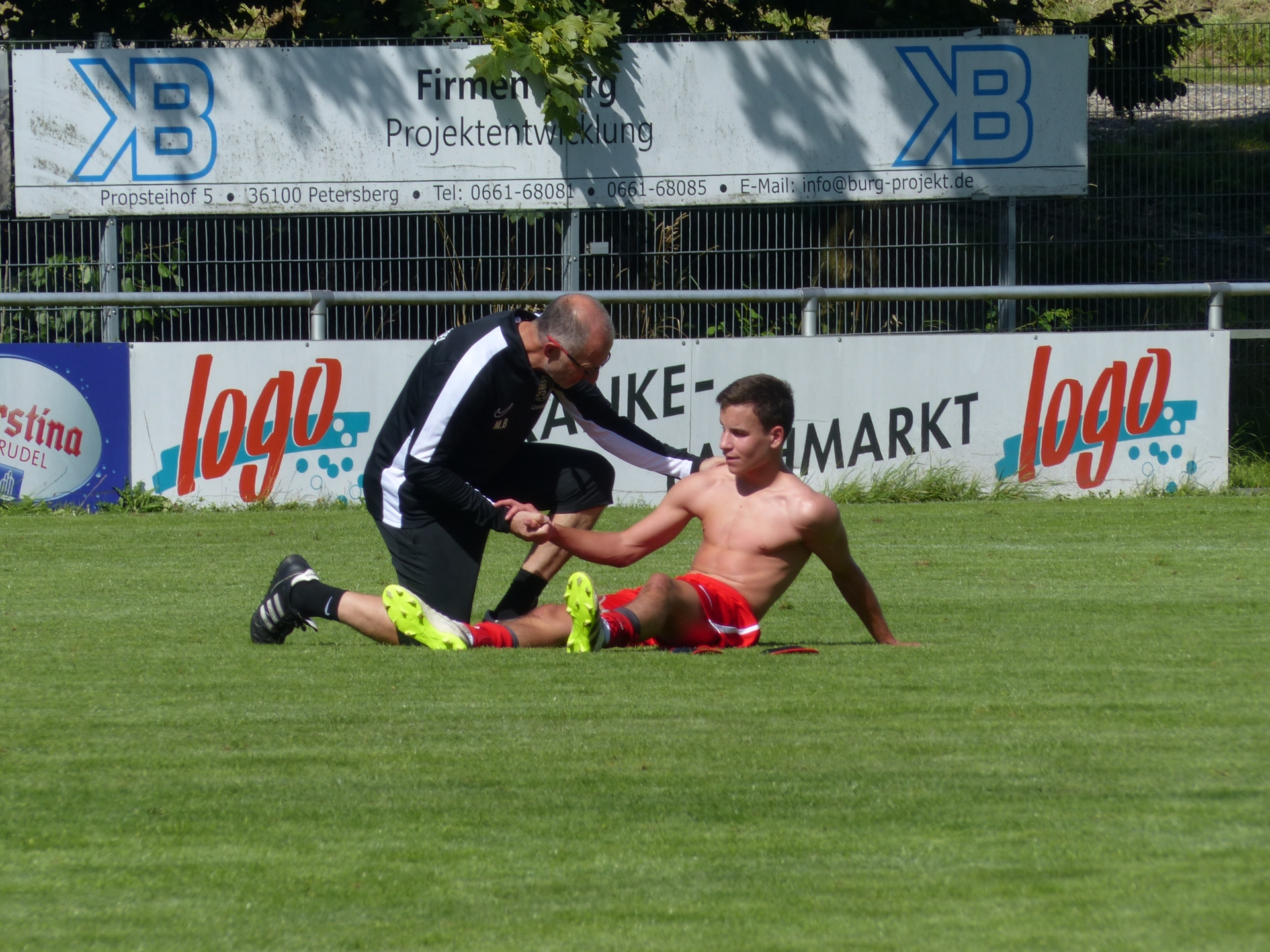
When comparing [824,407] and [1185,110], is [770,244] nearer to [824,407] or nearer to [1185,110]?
[824,407]

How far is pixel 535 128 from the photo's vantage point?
14797mm

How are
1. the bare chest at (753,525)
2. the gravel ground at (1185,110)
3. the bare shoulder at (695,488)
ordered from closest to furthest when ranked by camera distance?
the bare chest at (753,525) → the bare shoulder at (695,488) → the gravel ground at (1185,110)

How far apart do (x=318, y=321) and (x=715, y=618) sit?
6.04m

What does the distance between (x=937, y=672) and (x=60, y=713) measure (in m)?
2.67

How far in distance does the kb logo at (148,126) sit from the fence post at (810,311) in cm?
663

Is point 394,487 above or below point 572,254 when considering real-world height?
below

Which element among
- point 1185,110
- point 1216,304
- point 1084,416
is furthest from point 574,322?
point 1185,110

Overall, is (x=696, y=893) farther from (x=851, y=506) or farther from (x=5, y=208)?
(x=5, y=208)

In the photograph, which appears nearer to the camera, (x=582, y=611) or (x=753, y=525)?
(x=582, y=611)

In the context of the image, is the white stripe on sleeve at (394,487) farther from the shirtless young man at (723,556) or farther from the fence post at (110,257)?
the fence post at (110,257)

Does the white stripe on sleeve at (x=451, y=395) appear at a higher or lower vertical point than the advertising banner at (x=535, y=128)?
lower

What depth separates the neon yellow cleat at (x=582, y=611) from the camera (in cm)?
519

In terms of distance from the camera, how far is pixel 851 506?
10734mm

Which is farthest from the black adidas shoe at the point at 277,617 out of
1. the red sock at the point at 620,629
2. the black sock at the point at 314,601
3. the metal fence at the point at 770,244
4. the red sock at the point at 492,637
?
the metal fence at the point at 770,244
